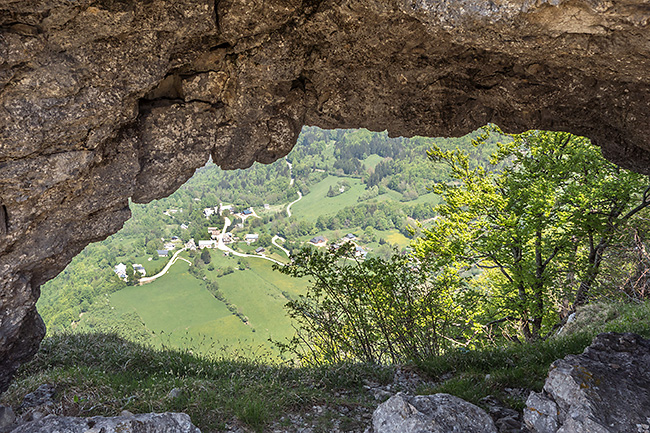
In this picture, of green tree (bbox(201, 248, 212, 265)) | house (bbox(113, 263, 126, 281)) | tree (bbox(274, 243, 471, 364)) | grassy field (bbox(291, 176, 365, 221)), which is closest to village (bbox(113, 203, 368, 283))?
house (bbox(113, 263, 126, 281))

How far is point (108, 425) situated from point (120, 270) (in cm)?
7326

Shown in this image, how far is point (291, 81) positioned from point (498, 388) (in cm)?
589

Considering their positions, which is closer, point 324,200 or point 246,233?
point 246,233

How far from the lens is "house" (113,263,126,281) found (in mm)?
66812

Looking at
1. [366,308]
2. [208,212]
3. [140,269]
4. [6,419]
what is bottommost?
[208,212]

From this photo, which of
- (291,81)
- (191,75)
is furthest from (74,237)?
(291,81)

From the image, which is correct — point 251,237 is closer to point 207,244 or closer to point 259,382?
point 207,244

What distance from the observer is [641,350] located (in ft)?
19.0

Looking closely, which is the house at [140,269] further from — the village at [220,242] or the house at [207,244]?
the house at [207,244]

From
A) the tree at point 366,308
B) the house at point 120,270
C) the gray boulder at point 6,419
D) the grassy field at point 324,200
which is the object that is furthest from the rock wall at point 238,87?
the grassy field at point 324,200

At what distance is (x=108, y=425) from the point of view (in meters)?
4.55

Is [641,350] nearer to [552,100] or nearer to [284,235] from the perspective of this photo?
[552,100]

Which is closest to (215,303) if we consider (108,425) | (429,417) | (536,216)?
(536,216)

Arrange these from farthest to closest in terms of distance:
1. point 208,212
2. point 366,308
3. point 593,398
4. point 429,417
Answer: point 208,212, point 366,308, point 429,417, point 593,398
